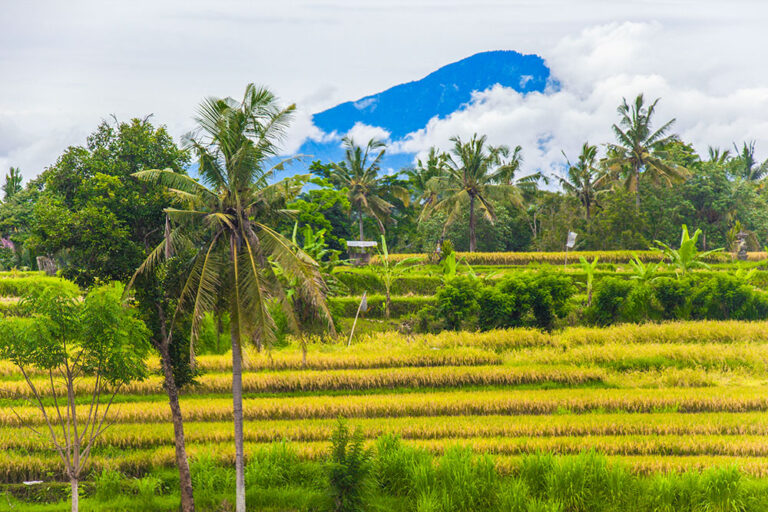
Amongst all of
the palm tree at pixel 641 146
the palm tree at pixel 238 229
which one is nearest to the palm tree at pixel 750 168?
the palm tree at pixel 641 146

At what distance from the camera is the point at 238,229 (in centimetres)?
1070

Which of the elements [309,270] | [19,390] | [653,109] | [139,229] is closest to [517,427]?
[309,270]

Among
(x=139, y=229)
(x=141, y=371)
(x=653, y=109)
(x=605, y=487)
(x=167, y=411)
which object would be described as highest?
(x=653, y=109)

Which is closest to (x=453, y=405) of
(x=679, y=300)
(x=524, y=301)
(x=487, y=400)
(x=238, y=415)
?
(x=487, y=400)

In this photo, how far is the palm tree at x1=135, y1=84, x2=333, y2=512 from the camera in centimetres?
1030

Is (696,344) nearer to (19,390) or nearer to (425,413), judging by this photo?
(425,413)

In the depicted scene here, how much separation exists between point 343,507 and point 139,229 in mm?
7146

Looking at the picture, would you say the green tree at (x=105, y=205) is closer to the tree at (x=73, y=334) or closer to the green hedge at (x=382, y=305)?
the tree at (x=73, y=334)

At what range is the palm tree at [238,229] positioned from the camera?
1030 centimetres

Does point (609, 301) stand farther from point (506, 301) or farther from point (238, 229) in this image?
point (238, 229)

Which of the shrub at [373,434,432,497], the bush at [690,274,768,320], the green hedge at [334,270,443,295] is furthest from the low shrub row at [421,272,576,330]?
the shrub at [373,434,432,497]

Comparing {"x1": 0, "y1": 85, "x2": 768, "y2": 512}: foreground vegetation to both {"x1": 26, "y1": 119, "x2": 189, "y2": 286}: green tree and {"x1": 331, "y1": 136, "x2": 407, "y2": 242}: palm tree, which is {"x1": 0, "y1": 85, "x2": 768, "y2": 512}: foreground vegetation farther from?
{"x1": 331, "y1": 136, "x2": 407, "y2": 242}: palm tree

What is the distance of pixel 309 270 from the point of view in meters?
10.4

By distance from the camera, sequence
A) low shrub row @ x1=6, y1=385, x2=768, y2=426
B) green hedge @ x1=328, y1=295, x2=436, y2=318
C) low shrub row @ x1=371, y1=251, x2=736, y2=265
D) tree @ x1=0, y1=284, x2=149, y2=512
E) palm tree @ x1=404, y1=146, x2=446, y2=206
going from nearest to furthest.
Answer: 1. tree @ x1=0, y1=284, x2=149, y2=512
2. low shrub row @ x1=6, y1=385, x2=768, y2=426
3. green hedge @ x1=328, y1=295, x2=436, y2=318
4. low shrub row @ x1=371, y1=251, x2=736, y2=265
5. palm tree @ x1=404, y1=146, x2=446, y2=206
